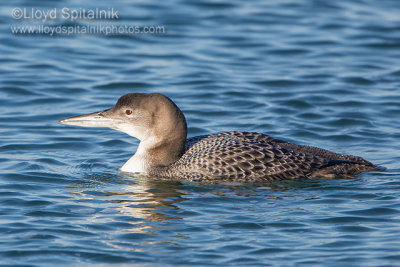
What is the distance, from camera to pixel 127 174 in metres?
9.13

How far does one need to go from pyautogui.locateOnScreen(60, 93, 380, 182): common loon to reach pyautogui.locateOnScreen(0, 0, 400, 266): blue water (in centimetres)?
15

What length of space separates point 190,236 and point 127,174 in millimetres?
2036

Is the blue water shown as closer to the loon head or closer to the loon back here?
the loon back

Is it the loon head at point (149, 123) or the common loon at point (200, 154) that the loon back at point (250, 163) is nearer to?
the common loon at point (200, 154)

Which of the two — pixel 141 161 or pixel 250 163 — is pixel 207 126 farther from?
pixel 250 163

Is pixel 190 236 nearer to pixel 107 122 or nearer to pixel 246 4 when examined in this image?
pixel 107 122

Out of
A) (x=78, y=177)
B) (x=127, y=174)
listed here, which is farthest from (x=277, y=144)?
(x=78, y=177)

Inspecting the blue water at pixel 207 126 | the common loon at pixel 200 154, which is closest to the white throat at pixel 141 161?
the common loon at pixel 200 154

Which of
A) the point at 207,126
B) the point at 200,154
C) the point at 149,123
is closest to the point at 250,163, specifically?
the point at 200,154

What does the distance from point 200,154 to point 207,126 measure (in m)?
2.51

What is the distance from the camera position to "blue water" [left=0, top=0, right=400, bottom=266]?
7.15 metres

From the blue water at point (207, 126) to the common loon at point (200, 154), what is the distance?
15 cm

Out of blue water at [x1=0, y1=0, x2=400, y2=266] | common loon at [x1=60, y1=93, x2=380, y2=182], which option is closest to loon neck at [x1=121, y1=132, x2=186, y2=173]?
common loon at [x1=60, y1=93, x2=380, y2=182]

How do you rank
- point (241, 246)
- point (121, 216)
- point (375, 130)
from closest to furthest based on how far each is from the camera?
point (241, 246), point (121, 216), point (375, 130)
